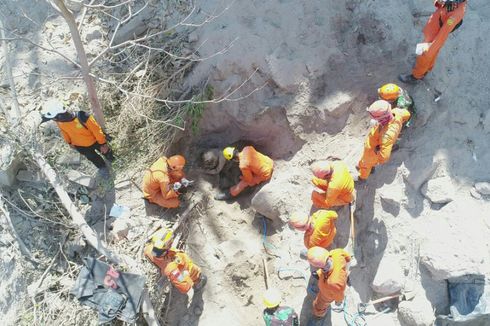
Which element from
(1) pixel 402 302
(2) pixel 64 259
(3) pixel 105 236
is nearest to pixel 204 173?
(3) pixel 105 236

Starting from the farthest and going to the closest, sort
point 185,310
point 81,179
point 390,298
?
point 81,179
point 185,310
point 390,298

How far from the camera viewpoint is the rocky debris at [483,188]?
546 centimetres

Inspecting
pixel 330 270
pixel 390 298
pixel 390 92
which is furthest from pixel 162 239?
pixel 390 92

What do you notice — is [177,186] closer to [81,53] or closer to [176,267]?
[176,267]

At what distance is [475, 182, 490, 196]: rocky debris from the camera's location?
5.46 meters

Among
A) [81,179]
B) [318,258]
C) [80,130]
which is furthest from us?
[81,179]

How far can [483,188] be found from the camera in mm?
5473

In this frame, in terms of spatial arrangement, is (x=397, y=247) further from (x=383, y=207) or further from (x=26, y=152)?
(x=26, y=152)

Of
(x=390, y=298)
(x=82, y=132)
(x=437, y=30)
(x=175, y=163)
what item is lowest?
(x=390, y=298)

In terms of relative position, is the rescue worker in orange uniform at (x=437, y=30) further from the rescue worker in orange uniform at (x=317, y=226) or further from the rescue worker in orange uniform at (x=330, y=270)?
the rescue worker in orange uniform at (x=330, y=270)

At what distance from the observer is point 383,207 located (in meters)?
5.71

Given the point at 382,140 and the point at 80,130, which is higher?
the point at 80,130

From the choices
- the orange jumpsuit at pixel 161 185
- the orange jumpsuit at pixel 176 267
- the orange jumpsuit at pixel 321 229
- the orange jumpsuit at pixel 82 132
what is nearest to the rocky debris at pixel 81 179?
the orange jumpsuit at pixel 82 132

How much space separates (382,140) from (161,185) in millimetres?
3040
